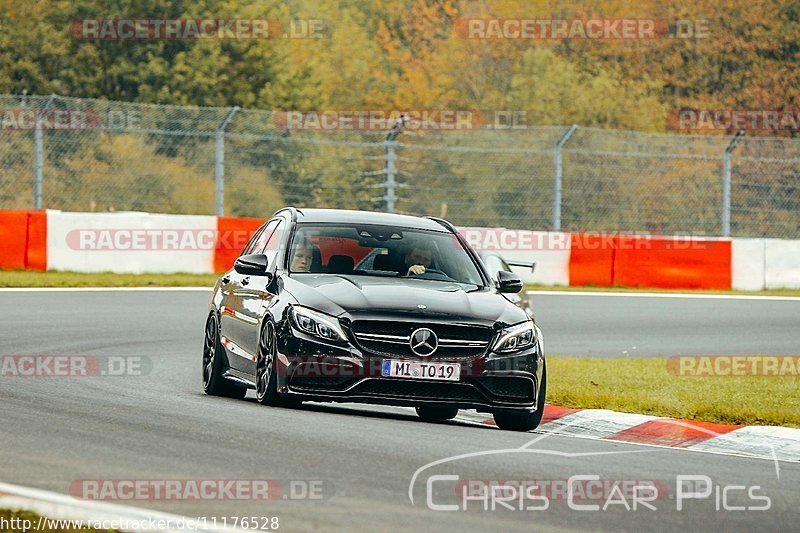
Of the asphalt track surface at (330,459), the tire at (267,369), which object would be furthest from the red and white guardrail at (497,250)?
the tire at (267,369)

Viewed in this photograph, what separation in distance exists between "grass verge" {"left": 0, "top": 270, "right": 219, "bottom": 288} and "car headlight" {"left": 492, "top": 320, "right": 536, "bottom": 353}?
14.0 metres

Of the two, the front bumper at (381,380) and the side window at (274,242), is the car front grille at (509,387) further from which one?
the side window at (274,242)

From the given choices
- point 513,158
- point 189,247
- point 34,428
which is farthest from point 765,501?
point 513,158

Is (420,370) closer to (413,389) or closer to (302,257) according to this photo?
(413,389)

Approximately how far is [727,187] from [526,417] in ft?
62.2

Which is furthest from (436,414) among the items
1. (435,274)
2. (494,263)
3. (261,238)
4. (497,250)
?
(497,250)

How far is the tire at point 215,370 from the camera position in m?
12.4

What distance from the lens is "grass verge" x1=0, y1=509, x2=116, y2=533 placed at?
6.48 metres

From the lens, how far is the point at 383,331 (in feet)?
34.4

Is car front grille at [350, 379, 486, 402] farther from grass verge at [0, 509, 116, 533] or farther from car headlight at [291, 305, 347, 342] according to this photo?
grass verge at [0, 509, 116, 533]

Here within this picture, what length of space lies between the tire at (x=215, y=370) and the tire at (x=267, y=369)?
3.64ft

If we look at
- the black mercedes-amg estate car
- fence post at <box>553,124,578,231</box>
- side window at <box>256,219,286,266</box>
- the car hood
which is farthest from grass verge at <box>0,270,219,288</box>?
the car hood

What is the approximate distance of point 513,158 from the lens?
36.7 metres

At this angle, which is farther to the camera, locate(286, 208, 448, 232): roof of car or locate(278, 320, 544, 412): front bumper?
locate(286, 208, 448, 232): roof of car
